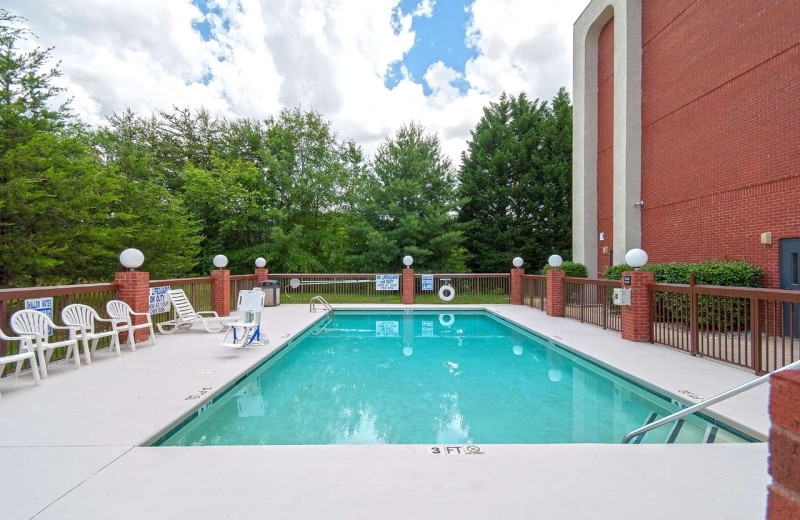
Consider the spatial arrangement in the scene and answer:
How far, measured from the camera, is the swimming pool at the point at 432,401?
3553mm

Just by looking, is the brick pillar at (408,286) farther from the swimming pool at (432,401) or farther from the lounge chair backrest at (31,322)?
the lounge chair backrest at (31,322)

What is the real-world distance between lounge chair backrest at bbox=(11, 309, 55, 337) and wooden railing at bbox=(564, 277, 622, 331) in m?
9.05

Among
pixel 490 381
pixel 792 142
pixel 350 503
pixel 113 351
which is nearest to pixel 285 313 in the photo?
pixel 113 351

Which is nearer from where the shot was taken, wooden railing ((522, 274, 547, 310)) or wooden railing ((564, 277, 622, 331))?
wooden railing ((564, 277, 622, 331))

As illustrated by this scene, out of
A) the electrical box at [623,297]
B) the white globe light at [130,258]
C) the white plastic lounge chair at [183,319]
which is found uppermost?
the white globe light at [130,258]

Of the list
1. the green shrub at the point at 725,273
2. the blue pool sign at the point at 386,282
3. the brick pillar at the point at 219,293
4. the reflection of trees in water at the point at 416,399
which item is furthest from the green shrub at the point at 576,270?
the brick pillar at the point at 219,293

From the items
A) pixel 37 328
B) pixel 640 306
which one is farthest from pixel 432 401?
pixel 37 328

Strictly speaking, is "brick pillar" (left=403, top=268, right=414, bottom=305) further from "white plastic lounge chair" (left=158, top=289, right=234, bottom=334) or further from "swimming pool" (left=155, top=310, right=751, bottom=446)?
"white plastic lounge chair" (left=158, top=289, right=234, bottom=334)

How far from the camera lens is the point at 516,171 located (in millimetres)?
20812

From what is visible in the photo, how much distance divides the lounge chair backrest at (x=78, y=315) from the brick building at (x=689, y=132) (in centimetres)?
1156

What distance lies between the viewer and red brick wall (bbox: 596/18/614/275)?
1280 centimetres

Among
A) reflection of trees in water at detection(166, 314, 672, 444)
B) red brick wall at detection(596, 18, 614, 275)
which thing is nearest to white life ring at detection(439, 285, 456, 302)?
red brick wall at detection(596, 18, 614, 275)

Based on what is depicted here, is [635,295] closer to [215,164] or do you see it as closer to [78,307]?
[78,307]

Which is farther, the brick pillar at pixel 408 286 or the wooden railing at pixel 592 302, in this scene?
the brick pillar at pixel 408 286
